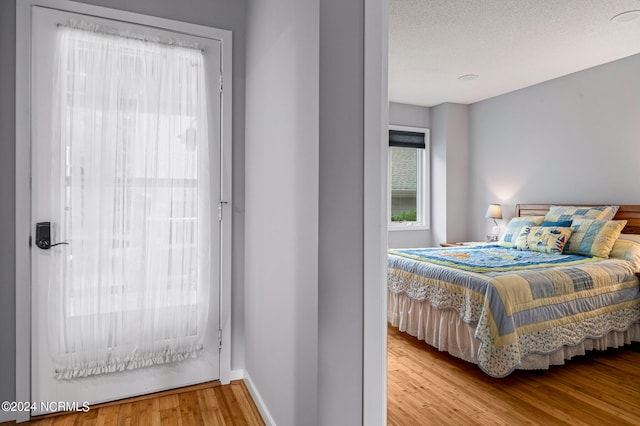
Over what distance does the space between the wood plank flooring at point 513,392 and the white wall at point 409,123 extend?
2849mm

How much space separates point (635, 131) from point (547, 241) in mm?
1418

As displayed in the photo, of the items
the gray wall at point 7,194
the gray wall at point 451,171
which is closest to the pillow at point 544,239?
the gray wall at point 451,171

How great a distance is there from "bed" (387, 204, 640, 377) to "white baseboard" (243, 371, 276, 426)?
1.50 metres

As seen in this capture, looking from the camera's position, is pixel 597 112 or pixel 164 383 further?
pixel 597 112

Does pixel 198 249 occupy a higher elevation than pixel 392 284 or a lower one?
higher

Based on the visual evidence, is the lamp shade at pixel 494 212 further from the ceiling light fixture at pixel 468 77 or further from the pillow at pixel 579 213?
the ceiling light fixture at pixel 468 77

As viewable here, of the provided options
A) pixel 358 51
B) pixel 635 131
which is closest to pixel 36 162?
pixel 358 51

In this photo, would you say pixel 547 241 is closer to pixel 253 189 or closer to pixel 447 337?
pixel 447 337

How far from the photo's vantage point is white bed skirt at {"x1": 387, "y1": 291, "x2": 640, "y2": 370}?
2.76 meters

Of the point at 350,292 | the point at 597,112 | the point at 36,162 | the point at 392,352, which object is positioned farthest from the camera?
the point at 597,112

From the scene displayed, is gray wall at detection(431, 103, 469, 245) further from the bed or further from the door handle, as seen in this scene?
the door handle

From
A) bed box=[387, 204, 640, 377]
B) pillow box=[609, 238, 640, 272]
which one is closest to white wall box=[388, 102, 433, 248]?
bed box=[387, 204, 640, 377]

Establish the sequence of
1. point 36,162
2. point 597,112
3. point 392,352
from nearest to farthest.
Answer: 1. point 36,162
2. point 392,352
3. point 597,112

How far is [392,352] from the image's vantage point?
10.5ft
